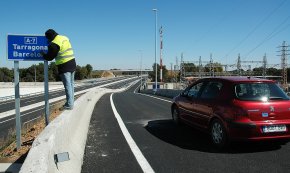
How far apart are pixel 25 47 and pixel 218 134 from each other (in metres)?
4.36

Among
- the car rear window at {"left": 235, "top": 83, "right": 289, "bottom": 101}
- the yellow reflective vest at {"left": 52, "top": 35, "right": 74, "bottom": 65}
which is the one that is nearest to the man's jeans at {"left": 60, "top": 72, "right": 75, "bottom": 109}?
the yellow reflective vest at {"left": 52, "top": 35, "right": 74, "bottom": 65}

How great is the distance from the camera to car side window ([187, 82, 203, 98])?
9.03 m

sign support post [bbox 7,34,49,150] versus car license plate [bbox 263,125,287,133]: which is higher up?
sign support post [bbox 7,34,49,150]

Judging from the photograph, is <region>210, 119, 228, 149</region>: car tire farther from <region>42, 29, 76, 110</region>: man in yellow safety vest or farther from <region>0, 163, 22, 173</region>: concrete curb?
<region>0, 163, 22, 173</region>: concrete curb

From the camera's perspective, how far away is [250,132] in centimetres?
696

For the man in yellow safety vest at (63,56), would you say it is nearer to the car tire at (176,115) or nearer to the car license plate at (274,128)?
the car tire at (176,115)

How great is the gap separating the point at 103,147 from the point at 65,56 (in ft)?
7.20

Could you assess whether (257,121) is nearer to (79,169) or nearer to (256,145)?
(256,145)

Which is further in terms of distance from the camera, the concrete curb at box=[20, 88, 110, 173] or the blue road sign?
the blue road sign

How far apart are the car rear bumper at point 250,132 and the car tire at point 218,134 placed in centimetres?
19

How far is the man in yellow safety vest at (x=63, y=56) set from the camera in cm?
768

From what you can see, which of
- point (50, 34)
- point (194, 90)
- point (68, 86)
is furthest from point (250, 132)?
point (50, 34)

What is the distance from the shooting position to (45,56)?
7.67 metres

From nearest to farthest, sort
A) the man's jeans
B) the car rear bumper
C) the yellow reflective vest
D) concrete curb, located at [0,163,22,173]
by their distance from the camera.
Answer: concrete curb, located at [0,163,22,173]
the car rear bumper
the yellow reflective vest
the man's jeans
